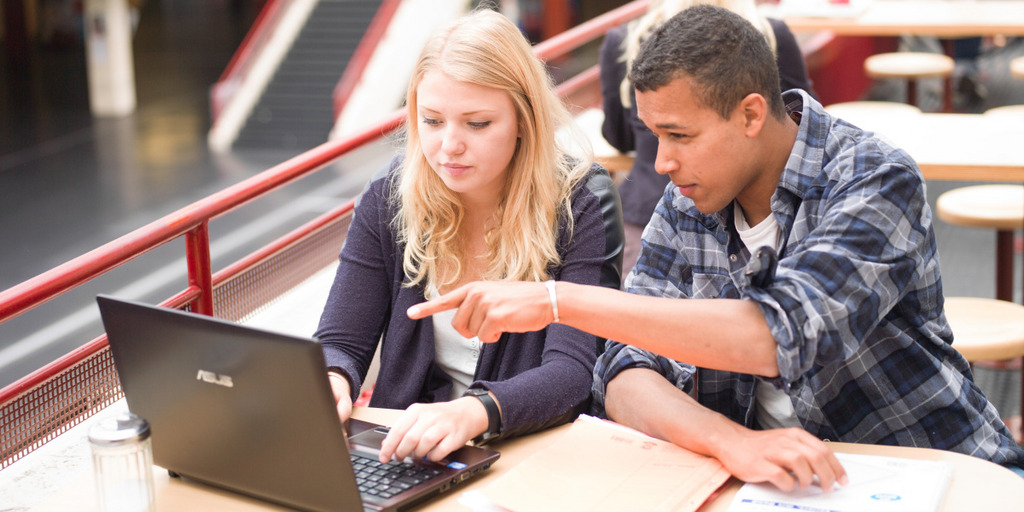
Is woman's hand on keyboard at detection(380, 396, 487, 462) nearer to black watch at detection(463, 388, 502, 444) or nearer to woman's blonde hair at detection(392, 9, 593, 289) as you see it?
black watch at detection(463, 388, 502, 444)

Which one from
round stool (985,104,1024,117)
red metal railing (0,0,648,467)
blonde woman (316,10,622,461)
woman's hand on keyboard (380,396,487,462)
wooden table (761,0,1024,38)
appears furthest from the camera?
wooden table (761,0,1024,38)

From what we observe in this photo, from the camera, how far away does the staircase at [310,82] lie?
42.7 ft

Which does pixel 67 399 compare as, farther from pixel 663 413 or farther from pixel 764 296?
pixel 764 296

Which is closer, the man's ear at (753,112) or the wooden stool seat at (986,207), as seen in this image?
the man's ear at (753,112)

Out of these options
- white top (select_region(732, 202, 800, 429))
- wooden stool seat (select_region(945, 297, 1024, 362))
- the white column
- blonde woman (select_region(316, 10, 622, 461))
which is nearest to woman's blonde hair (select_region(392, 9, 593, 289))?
blonde woman (select_region(316, 10, 622, 461))

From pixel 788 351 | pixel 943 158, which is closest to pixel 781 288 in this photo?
pixel 788 351

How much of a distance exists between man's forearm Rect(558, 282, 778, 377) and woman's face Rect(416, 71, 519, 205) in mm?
561

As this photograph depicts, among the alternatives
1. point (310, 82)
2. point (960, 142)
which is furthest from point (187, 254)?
point (310, 82)

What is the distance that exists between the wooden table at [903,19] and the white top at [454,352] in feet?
12.1

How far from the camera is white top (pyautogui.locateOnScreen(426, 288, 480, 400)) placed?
6.64 feet

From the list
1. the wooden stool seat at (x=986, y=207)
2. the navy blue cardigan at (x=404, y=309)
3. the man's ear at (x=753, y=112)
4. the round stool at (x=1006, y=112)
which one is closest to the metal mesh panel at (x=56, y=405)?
the navy blue cardigan at (x=404, y=309)

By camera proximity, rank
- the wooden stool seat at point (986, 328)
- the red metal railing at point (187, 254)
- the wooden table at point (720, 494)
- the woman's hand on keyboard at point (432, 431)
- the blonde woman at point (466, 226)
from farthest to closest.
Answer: the wooden stool seat at point (986, 328) → the blonde woman at point (466, 226) → the red metal railing at point (187, 254) → the woman's hand on keyboard at point (432, 431) → the wooden table at point (720, 494)

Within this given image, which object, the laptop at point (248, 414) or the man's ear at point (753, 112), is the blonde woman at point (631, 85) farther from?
the laptop at point (248, 414)

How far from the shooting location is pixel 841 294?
1.42m
